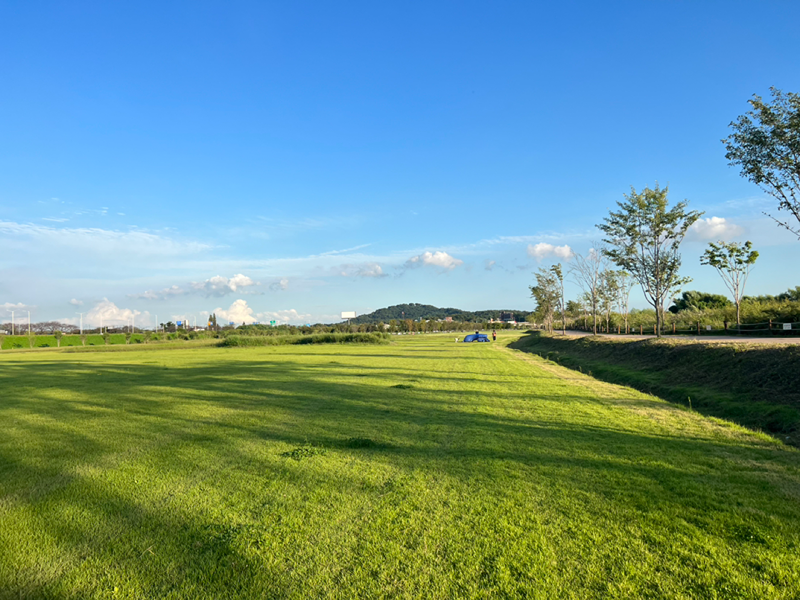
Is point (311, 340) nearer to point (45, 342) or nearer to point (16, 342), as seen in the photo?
point (45, 342)

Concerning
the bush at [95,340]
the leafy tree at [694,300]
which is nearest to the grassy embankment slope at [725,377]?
the leafy tree at [694,300]

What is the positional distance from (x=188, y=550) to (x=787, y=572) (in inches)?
190

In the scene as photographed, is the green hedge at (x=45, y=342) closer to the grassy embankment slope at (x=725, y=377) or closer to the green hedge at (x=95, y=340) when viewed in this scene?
the green hedge at (x=95, y=340)

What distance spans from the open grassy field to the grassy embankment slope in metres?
2.31

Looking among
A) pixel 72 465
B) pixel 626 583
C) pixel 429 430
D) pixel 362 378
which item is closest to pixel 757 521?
pixel 626 583

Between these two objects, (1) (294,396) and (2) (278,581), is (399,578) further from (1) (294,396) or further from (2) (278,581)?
(1) (294,396)

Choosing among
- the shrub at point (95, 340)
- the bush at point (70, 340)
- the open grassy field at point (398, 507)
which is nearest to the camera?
the open grassy field at point (398, 507)

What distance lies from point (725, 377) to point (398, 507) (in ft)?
44.9

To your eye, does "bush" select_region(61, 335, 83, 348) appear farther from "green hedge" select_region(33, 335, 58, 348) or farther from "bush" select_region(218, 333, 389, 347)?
"bush" select_region(218, 333, 389, 347)

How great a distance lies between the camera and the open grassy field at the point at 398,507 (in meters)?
3.59

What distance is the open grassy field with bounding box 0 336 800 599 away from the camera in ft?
11.8

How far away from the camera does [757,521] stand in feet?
15.0

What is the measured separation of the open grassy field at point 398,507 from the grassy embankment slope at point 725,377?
2.31m

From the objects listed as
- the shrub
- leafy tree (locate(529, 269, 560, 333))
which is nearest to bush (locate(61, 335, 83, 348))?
the shrub
